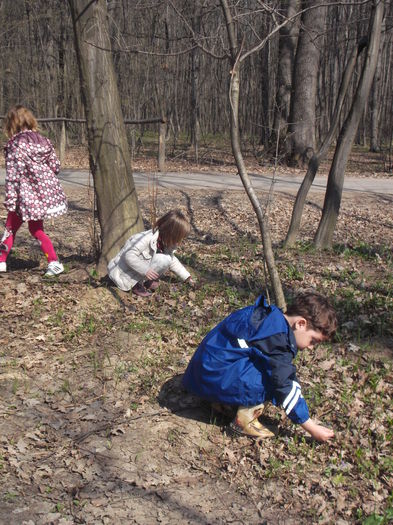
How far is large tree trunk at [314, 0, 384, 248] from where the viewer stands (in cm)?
621

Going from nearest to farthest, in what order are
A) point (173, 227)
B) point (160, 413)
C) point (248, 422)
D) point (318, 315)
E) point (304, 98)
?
point (318, 315)
point (248, 422)
point (160, 413)
point (173, 227)
point (304, 98)

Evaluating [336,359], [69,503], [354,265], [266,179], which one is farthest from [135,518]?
[266,179]

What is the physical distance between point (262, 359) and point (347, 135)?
413 centimetres

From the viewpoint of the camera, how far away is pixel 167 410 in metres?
3.86

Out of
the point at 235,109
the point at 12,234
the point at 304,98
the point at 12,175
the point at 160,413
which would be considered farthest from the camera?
the point at 304,98

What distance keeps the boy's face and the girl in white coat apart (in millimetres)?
1915

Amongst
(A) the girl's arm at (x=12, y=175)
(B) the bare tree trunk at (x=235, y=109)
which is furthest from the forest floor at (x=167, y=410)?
(B) the bare tree trunk at (x=235, y=109)

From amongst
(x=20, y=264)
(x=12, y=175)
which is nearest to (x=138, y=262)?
(x=12, y=175)

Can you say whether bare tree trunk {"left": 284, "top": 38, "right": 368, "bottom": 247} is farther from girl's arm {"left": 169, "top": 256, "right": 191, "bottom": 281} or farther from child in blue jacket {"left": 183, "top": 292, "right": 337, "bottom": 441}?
child in blue jacket {"left": 183, "top": 292, "right": 337, "bottom": 441}

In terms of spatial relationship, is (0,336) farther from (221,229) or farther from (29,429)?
(221,229)

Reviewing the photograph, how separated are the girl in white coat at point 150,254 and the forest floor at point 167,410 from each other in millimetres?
232

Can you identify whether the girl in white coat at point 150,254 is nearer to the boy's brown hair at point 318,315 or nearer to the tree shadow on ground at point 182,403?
the tree shadow on ground at point 182,403

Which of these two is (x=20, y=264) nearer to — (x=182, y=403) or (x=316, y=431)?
(x=182, y=403)

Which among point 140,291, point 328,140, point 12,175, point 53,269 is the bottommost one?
point 140,291
